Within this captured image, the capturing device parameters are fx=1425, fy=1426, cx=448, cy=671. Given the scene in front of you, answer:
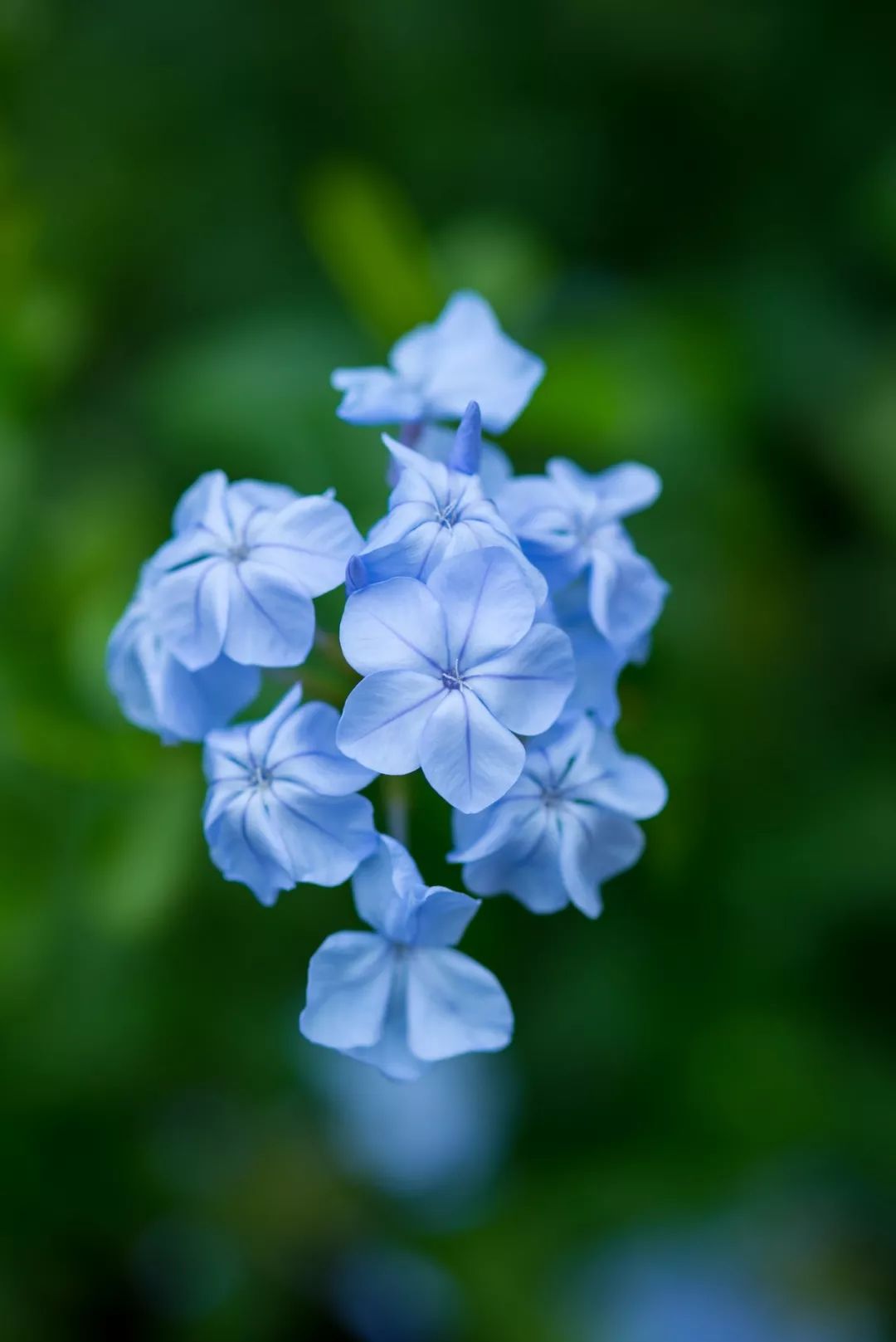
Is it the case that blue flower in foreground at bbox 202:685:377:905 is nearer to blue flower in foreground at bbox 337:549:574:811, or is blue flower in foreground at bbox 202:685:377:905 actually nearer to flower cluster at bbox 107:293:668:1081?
flower cluster at bbox 107:293:668:1081

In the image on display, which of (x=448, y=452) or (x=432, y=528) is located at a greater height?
(x=448, y=452)

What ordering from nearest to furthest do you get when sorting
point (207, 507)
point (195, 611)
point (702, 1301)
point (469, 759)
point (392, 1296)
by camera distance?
point (469, 759), point (195, 611), point (207, 507), point (392, 1296), point (702, 1301)

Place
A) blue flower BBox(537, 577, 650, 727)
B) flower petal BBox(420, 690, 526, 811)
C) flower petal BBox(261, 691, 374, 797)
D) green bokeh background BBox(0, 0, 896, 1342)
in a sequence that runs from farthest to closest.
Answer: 1. green bokeh background BBox(0, 0, 896, 1342)
2. blue flower BBox(537, 577, 650, 727)
3. flower petal BBox(261, 691, 374, 797)
4. flower petal BBox(420, 690, 526, 811)

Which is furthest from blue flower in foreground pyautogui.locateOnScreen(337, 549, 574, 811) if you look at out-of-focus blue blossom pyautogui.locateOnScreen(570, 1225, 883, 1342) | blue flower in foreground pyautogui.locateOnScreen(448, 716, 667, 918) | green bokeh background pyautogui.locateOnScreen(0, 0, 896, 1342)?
out-of-focus blue blossom pyautogui.locateOnScreen(570, 1225, 883, 1342)

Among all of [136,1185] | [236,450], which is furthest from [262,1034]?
[236,450]

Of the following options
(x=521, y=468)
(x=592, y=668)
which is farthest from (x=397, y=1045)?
(x=521, y=468)

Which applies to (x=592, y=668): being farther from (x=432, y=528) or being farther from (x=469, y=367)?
(x=469, y=367)

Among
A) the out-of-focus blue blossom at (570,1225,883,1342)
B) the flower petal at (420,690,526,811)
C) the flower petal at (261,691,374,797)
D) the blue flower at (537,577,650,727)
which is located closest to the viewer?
the flower petal at (420,690,526,811)

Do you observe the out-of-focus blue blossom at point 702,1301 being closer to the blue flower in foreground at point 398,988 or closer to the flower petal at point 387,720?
the blue flower in foreground at point 398,988

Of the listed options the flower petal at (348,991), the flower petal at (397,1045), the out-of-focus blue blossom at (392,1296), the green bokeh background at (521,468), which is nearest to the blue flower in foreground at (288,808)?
the flower petal at (348,991)
